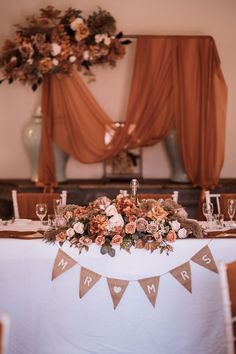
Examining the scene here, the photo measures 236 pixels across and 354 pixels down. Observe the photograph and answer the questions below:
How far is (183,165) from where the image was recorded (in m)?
5.06

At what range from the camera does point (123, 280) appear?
256 centimetres

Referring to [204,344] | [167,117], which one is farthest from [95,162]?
[204,344]

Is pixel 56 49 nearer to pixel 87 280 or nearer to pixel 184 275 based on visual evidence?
pixel 87 280

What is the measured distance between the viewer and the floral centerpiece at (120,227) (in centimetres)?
252

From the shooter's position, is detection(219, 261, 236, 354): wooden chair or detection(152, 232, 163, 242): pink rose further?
detection(152, 232, 163, 242): pink rose

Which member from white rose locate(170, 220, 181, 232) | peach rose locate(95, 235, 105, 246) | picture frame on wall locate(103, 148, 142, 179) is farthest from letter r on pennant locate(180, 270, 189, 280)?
picture frame on wall locate(103, 148, 142, 179)

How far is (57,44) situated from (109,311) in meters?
3.08

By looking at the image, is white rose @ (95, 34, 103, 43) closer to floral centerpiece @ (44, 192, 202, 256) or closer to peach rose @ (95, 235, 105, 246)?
floral centerpiece @ (44, 192, 202, 256)

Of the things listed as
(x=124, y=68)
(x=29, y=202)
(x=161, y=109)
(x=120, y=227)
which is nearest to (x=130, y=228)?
(x=120, y=227)

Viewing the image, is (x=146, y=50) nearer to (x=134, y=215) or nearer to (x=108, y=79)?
(x=108, y=79)

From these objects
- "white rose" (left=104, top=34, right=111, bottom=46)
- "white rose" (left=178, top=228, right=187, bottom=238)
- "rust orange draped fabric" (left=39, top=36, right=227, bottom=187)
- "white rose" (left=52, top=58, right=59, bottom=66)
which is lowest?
"white rose" (left=178, top=228, right=187, bottom=238)

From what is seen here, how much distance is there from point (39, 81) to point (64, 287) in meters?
2.96

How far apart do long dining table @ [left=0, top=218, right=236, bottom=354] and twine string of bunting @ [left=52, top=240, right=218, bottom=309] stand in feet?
0.04

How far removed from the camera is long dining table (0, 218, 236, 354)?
2.54 meters
